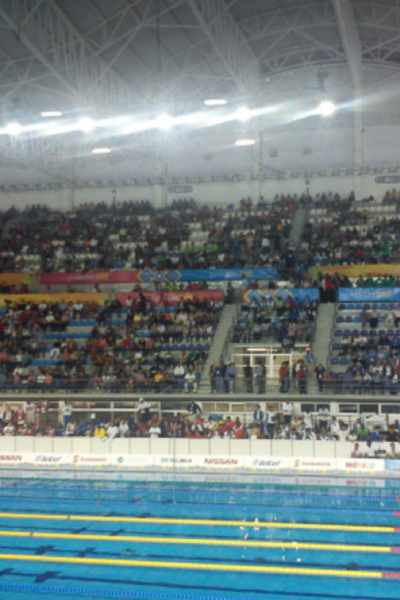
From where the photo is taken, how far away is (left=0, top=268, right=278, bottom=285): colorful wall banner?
93.8 feet

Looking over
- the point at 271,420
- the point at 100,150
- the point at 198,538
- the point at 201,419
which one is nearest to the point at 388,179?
the point at 100,150

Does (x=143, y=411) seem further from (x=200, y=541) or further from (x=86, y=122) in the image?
(x=86, y=122)

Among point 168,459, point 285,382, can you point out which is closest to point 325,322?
point 285,382

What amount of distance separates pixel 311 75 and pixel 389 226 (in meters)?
7.83

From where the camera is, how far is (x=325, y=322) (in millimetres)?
24672

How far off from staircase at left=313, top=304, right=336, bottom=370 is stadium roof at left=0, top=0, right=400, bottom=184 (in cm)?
918

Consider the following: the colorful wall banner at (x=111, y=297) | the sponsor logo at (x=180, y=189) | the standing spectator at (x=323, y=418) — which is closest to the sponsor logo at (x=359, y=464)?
the standing spectator at (x=323, y=418)

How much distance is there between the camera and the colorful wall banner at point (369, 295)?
2577 cm

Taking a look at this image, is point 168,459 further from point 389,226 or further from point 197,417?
point 389,226

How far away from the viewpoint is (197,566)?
11.4 m

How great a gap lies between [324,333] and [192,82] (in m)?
13.7

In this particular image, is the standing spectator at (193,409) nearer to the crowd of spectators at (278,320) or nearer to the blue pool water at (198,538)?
the blue pool water at (198,538)

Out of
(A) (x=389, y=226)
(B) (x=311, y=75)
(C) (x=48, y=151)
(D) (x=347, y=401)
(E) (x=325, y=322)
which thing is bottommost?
(D) (x=347, y=401)

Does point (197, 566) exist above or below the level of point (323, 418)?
below
